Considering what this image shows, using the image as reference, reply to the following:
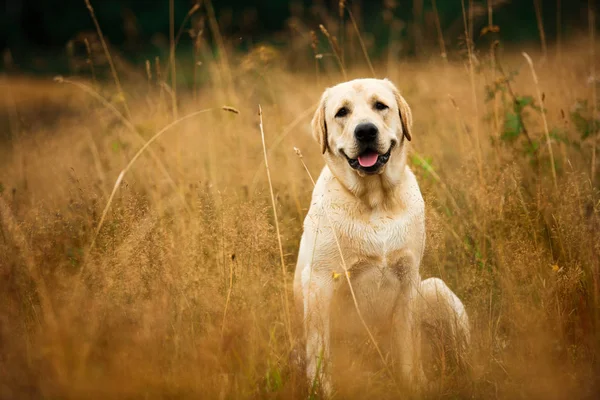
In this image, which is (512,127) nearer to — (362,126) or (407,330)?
(362,126)

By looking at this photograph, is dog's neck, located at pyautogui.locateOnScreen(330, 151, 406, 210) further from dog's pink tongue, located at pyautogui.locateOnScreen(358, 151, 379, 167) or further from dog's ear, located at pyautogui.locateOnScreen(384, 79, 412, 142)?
dog's ear, located at pyautogui.locateOnScreen(384, 79, 412, 142)

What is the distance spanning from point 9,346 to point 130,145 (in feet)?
10.0

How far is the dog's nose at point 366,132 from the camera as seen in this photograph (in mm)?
2713

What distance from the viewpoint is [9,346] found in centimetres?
205

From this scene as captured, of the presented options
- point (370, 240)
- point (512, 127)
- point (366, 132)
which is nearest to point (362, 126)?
point (366, 132)

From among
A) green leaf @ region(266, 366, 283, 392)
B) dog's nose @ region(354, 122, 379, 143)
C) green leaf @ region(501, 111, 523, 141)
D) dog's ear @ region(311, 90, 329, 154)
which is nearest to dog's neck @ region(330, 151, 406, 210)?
dog's nose @ region(354, 122, 379, 143)

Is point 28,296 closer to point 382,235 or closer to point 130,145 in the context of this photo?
point 382,235

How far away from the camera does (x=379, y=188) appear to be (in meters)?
2.84

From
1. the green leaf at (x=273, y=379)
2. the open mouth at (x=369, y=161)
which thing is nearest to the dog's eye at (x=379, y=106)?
the open mouth at (x=369, y=161)

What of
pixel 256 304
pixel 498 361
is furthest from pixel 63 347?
pixel 498 361

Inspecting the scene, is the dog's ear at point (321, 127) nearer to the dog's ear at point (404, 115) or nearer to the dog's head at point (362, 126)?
the dog's head at point (362, 126)

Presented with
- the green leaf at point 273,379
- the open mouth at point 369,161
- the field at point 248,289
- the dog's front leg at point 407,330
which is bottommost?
the dog's front leg at point 407,330

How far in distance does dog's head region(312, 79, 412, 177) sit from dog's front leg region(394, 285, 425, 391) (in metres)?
0.66

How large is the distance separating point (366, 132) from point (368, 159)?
0.47 ft
